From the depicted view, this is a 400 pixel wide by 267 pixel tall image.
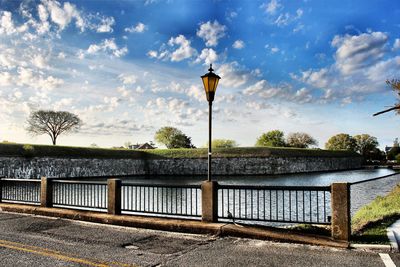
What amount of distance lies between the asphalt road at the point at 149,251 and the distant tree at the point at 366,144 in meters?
128

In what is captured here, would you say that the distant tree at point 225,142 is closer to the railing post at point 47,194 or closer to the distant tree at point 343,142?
the distant tree at point 343,142

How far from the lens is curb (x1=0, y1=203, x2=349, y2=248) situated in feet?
25.1

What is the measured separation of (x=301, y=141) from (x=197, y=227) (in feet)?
401

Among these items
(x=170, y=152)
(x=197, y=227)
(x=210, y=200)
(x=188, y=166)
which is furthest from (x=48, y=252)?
(x=170, y=152)

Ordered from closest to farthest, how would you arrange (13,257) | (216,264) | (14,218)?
(216,264)
(13,257)
(14,218)

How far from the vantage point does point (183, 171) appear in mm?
70250

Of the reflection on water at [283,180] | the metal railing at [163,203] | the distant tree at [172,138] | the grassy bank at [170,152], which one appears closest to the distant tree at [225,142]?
the distant tree at [172,138]

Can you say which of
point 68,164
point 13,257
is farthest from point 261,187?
point 68,164

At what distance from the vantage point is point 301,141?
12506 centimetres

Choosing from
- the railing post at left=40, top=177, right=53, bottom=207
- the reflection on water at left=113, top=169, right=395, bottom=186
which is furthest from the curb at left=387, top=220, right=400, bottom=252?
the reflection on water at left=113, top=169, right=395, bottom=186

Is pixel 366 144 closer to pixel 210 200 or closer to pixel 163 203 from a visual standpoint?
pixel 163 203

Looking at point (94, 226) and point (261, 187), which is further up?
point (261, 187)

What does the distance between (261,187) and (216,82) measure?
3559mm

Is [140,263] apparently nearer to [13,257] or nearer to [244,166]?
[13,257]
